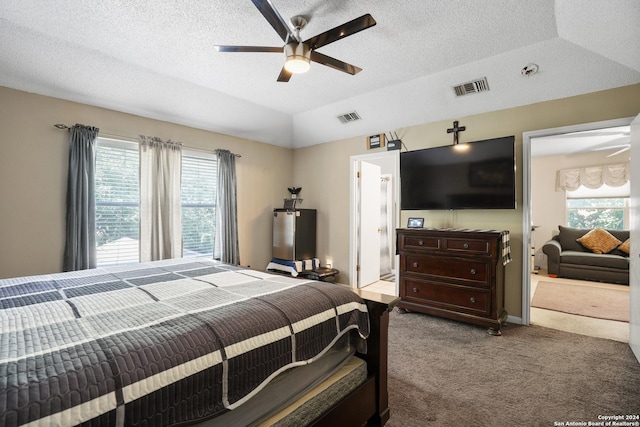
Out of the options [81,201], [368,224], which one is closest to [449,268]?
[368,224]

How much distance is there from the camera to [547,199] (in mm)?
6559

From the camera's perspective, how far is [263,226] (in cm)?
501

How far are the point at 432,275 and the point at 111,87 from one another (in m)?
4.01

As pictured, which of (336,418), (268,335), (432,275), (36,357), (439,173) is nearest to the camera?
(36,357)

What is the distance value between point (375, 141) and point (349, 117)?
51 cm

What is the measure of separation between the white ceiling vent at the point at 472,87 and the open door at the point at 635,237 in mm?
1258

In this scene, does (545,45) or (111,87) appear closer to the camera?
(545,45)

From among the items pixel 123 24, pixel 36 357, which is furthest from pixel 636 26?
pixel 123 24

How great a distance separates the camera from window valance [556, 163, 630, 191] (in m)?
5.80

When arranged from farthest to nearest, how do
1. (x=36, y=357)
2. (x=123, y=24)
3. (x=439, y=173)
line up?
1. (x=439, y=173)
2. (x=123, y=24)
3. (x=36, y=357)

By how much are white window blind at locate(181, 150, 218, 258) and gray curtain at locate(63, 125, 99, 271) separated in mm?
1058

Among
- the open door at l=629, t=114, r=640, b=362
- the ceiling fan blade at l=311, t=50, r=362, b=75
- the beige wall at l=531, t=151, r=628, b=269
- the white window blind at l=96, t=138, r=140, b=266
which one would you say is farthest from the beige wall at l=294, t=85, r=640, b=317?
the beige wall at l=531, t=151, r=628, b=269

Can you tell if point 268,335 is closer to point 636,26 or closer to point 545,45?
point 636,26

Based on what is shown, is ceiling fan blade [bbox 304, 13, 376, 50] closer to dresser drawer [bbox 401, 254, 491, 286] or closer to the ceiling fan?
the ceiling fan
